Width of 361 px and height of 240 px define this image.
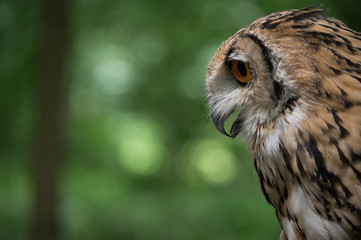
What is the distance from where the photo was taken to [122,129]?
739cm

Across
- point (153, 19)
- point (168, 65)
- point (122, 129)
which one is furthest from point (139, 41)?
point (122, 129)

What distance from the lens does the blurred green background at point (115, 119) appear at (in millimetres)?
4504

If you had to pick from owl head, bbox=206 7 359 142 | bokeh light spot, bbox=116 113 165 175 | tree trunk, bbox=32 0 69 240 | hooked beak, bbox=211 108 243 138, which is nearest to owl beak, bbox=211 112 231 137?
hooked beak, bbox=211 108 243 138

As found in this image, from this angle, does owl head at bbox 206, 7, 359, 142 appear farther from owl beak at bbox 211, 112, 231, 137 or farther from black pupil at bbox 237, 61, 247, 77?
owl beak at bbox 211, 112, 231, 137

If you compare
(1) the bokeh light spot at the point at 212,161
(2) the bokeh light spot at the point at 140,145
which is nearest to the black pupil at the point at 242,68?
(2) the bokeh light spot at the point at 140,145

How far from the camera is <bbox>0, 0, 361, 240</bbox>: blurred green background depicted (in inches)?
177

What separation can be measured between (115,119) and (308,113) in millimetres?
6361

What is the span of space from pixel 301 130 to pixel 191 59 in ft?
14.3

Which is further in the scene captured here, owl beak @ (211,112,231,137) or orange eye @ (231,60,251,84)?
owl beak @ (211,112,231,137)

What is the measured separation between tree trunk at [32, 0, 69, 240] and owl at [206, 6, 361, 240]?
130 inches

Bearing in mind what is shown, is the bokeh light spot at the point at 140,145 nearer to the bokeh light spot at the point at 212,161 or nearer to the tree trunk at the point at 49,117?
the bokeh light spot at the point at 212,161

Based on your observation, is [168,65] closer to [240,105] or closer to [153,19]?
[153,19]

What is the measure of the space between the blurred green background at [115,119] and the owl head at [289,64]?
2.77 meters

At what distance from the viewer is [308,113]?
4.04 ft
